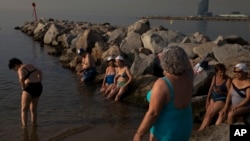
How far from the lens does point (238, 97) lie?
7266mm

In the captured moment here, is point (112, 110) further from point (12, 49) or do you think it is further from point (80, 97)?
point (12, 49)

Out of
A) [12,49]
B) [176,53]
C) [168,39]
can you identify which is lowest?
[12,49]

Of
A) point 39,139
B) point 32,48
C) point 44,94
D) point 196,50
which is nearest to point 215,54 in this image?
point 196,50

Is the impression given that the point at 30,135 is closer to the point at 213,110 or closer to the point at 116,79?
the point at 116,79

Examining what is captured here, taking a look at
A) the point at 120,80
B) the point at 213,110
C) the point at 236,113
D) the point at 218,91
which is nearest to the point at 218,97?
the point at 218,91

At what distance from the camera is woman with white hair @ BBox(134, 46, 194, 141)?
12.0 ft

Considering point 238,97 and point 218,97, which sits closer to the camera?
point 238,97

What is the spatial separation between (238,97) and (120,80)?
4.85 m

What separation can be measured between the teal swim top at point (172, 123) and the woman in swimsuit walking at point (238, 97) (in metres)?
3.45

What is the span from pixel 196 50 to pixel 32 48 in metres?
15.2

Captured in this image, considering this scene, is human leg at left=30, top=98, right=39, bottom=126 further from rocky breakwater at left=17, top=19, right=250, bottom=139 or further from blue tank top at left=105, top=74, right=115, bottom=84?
blue tank top at left=105, top=74, right=115, bottom=84

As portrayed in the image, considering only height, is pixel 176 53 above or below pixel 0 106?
above

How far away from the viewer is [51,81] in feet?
47.3

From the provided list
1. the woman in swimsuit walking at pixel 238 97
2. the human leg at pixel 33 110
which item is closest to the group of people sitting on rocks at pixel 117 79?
the human leg at pixel 33 110
